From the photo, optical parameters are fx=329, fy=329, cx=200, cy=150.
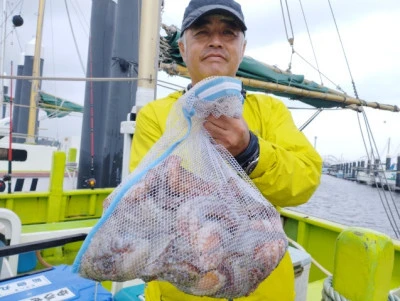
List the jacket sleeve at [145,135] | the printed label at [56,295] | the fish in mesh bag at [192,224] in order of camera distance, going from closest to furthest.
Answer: the fish in mesh bag at [192,224]
the jacket sleeve at [145,135]
the printed label at [56,295]

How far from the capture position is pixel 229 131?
3.51ft

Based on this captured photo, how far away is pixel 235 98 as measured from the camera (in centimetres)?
102

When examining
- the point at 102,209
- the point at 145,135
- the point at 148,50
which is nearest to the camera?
the point at 145,135

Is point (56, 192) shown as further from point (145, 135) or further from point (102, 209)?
point (145, 135)

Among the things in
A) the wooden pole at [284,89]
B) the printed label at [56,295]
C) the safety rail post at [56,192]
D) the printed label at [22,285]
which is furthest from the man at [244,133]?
the safety rail post at [56,192]

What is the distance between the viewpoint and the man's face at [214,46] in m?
1.29

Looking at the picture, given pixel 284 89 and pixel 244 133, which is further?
pixel 284 89

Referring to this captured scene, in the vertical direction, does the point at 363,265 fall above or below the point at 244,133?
below

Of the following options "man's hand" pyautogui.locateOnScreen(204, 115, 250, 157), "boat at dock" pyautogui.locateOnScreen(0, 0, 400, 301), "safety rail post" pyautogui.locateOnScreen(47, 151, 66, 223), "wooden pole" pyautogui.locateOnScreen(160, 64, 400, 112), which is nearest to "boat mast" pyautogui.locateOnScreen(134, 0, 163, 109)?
"boat at dock" pyautogui.locateOnScreen(0, 0, 400, 301)

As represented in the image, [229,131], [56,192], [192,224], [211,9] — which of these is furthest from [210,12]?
[56,192]

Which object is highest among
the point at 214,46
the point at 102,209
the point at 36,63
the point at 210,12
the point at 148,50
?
the point at 36,63

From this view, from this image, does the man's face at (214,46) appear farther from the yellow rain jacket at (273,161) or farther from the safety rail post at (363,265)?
the safety rail post at (363,265)

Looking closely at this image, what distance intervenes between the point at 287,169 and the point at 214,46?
560mm

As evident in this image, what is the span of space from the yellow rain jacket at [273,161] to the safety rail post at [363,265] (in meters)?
0.21
